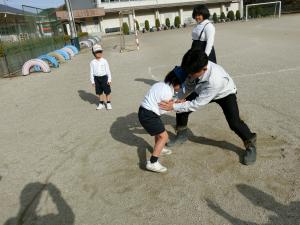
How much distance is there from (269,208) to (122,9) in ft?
142

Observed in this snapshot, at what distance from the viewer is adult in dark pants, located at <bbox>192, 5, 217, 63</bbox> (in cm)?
469

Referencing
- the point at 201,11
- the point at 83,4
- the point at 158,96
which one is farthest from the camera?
the point at 83,4

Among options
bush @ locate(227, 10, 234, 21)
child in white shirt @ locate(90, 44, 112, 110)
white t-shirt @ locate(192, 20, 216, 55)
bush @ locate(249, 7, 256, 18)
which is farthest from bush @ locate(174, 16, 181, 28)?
white t-shirt @ locate(192, 20, 216, 55)

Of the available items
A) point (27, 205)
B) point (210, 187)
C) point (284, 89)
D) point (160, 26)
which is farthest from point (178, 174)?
point (160, 26)

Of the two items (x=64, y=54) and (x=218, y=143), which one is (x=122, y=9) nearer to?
(x=64, y=54)

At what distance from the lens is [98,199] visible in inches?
127

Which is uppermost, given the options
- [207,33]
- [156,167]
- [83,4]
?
[83,4]

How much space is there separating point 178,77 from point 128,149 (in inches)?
64.8

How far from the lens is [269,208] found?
280cm

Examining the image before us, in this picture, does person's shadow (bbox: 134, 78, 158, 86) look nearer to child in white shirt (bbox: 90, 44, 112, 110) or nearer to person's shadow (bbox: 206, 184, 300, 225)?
child in white shirt (bbox: 90, 44, 112, 110)

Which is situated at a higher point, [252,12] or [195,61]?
[195,61]

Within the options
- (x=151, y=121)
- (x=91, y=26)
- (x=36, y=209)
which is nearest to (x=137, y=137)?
(x=151, y=121)

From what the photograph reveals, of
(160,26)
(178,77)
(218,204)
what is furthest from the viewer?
(160,26)

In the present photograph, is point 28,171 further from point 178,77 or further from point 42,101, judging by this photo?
point 42,101
